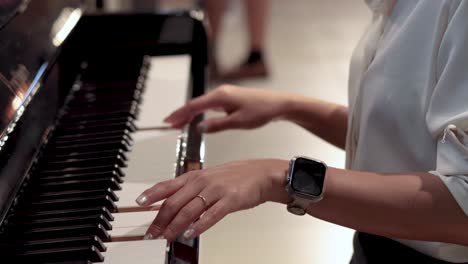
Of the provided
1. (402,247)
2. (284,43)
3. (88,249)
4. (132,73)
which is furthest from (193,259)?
(284,43)

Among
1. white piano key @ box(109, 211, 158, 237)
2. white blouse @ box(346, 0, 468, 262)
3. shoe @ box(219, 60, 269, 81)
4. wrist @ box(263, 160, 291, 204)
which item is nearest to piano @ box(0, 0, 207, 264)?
white piano key @ box(109, 211, 158, 237)

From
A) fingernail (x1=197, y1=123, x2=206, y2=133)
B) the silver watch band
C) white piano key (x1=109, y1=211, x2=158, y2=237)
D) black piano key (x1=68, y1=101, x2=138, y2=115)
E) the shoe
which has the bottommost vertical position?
the shoe

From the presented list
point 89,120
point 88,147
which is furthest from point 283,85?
point 88,147

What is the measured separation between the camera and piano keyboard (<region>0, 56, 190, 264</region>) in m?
0.86

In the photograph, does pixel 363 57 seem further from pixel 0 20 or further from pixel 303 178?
pixel 0 20

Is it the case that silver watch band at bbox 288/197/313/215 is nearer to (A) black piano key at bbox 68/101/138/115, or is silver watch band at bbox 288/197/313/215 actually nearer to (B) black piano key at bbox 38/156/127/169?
(B) black piano key at bbox 38/156/127/169

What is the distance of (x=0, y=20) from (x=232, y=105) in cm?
44

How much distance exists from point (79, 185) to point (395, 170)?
449 mm

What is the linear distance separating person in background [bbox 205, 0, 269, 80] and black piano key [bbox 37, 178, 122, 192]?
2.25m

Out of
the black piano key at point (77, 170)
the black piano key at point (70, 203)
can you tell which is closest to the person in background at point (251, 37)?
the black piano key at point (77, 170)

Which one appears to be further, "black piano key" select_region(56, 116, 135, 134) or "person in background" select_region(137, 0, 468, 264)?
"black piano key" select_region(56, 116, 135, 134)

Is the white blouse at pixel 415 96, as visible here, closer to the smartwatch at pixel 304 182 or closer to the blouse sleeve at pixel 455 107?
the blouse sleeve at pixel 455 107

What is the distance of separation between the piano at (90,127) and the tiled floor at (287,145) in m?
0.20

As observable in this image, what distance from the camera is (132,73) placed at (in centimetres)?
150
